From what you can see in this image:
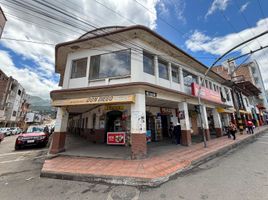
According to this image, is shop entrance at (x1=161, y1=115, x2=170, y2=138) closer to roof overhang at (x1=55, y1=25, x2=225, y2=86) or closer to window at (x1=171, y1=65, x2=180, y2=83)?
window at (x1=171, y1=65, x2=180, y2=83)

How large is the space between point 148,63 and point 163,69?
1703mm

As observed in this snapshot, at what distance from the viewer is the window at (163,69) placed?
9820 millimetres

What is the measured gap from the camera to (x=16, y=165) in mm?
6480

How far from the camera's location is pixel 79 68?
974cm

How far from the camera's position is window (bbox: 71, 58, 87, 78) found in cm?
947

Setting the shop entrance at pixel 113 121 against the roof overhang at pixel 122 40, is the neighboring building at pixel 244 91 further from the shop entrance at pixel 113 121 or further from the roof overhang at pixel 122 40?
the shop entrance at pixel 113 121

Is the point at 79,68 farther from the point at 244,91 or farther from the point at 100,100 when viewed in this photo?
the point at 244,91

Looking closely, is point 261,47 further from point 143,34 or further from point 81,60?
point 81,60

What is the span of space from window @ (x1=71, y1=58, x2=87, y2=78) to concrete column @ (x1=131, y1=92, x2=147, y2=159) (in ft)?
15.8

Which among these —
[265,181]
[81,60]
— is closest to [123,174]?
[265,181]

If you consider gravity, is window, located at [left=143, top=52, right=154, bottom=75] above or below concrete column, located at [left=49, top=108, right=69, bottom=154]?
above

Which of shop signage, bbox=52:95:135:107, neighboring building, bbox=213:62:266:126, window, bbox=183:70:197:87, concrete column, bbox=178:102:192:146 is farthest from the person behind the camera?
neighboring building, bbox=213:62:266:126

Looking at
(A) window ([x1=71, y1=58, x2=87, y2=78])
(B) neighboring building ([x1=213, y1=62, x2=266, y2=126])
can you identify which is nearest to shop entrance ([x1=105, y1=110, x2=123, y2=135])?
(A) window ([x1=71, y1=58, x2=87, y2=78])

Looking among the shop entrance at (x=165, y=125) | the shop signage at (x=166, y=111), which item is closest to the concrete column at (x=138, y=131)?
the shop signage at (x=166, y=111)
